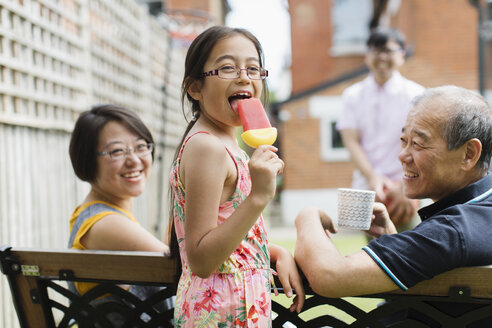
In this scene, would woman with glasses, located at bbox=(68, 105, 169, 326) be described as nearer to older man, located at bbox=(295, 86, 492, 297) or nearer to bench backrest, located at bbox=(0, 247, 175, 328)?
bench backrest, located at bbox=(0, 247, 175, 328)

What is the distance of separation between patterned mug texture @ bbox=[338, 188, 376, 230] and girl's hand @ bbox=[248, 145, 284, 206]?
1.56 ft

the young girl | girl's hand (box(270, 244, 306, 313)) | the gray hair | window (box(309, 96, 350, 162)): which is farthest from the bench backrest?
window (box(309, 96, 350, 162))

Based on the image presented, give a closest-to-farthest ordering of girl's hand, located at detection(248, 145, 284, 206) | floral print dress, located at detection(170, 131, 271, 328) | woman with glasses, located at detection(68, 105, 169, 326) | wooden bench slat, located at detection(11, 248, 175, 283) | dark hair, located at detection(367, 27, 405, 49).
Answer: girl's hand, located at detection(248, 145, 284, 206)
floral print dress, located at detection(170, 131, 271, 328)
wooden bench slat, located at detection(11, 248, 175, 283)
woman with glasses, located at detection(68, 105, 169, 326)
dark hair, located at detection(367, 27, 405, 49)

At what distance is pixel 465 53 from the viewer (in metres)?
11.6

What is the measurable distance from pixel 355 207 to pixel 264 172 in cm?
55

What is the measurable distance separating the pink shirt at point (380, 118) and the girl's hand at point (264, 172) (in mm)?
2588

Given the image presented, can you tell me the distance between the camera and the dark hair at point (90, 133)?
2346mm

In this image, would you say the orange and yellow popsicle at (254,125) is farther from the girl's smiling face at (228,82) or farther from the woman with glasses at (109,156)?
the woman with glasses at (109,156)

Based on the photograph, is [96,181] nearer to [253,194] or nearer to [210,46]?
[210,46]

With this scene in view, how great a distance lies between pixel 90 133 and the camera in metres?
2.34

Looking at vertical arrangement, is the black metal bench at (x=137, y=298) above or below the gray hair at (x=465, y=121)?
below

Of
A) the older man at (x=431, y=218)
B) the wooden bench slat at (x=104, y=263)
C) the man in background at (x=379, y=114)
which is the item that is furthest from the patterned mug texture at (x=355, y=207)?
the man in background at (x=379, y=114)

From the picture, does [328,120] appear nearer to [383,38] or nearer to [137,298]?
[383,38]

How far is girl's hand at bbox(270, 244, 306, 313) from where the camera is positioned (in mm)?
1534
